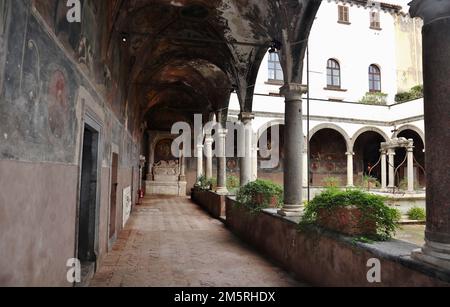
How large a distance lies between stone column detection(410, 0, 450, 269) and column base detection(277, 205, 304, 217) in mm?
2769

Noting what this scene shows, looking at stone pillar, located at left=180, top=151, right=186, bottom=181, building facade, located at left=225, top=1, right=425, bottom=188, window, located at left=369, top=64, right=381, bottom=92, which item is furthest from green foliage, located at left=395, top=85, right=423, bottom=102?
stone pillar, located at left=180, top=151, right=186, bottom=181

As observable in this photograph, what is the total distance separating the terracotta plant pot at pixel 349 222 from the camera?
3734 mm

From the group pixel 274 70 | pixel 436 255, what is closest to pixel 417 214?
pixel 436 255

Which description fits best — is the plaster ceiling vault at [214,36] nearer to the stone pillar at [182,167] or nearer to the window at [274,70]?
the stone pillar at [182,167]

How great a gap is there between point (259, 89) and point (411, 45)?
547 inches

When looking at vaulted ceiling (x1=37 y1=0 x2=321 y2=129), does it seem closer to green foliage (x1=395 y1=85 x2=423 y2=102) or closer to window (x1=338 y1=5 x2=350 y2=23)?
window (x1=338 y1=5 x2=350 y2=23)

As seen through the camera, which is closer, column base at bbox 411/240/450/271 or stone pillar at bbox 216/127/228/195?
column base at bbox 411/240/450/271

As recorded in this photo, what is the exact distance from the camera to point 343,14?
76.1ft

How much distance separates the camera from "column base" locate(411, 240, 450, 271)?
8.20 ft

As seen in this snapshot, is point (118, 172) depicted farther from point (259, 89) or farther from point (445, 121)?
point (259, 89)

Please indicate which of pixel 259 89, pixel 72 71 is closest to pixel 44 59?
pixel 72 71

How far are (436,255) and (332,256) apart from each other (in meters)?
1.47

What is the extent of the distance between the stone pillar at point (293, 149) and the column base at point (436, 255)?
2995 mm

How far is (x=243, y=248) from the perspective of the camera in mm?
6535
